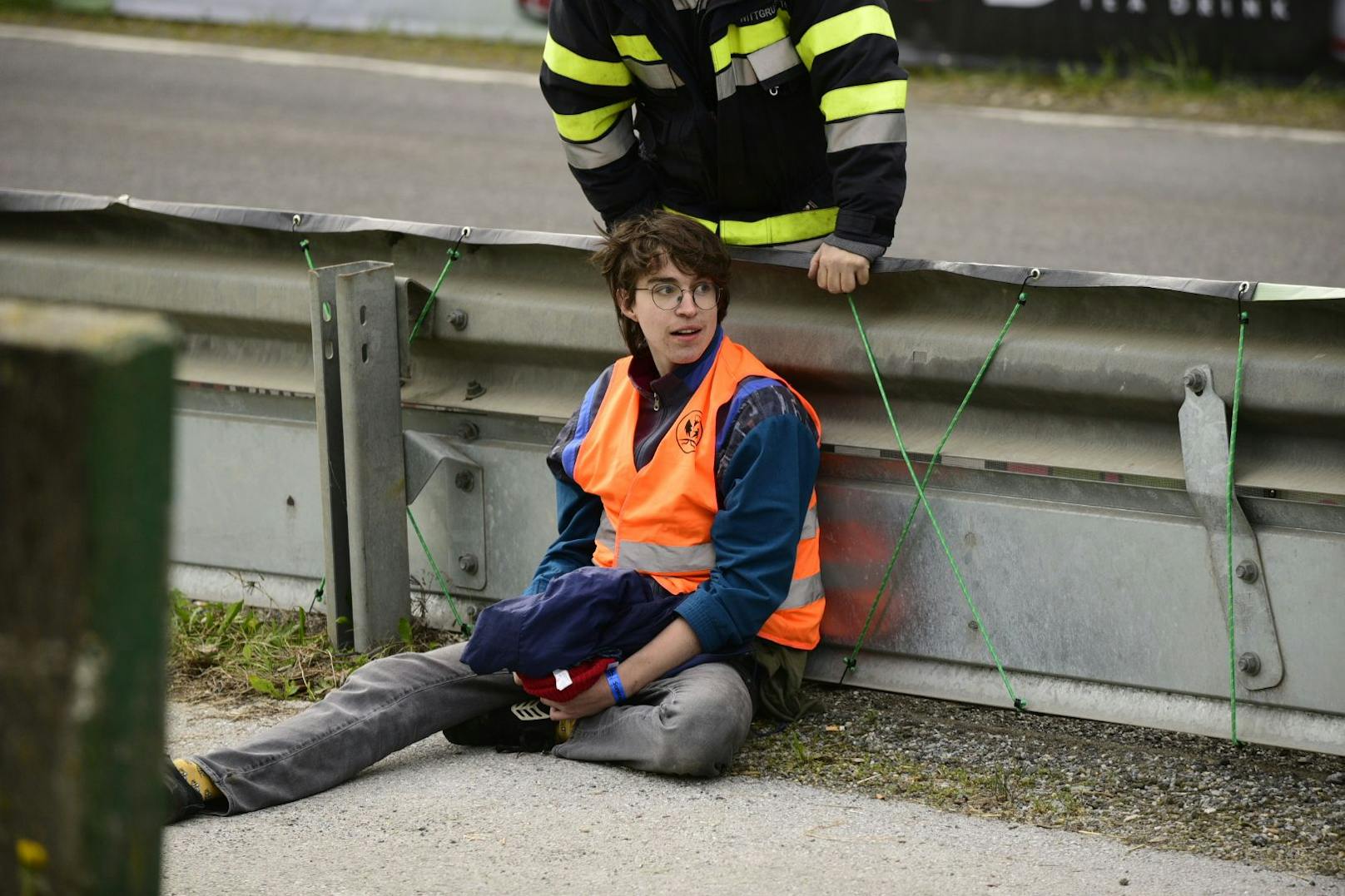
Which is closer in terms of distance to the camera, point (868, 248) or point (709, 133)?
point (868, 248)

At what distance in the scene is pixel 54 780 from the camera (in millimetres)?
1415

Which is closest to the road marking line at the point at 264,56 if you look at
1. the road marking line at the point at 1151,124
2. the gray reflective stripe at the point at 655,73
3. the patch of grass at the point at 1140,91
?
the patch of grass at the point at 1140,91

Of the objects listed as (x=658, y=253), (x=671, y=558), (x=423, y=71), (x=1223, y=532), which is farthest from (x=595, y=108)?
(x=423, y=71)

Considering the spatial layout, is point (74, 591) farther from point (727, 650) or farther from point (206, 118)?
point (206, 118)

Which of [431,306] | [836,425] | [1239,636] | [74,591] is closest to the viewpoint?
[74,591]

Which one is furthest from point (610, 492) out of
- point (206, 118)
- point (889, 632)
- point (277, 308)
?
point (206, 118)

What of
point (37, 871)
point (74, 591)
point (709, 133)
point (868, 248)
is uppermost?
point (709, 133)

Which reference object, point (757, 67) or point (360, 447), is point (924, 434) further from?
point (360, 447)

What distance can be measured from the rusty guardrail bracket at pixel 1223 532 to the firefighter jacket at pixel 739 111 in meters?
0.79

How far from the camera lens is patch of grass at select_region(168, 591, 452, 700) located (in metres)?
4.02

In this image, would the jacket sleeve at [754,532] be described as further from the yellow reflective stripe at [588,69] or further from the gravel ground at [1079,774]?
the yellow reflective stripe at [588,69]

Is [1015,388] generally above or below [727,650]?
above

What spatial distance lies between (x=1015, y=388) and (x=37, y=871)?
8.20ft

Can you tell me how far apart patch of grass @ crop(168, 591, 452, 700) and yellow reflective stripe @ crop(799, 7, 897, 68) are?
5.65ft
